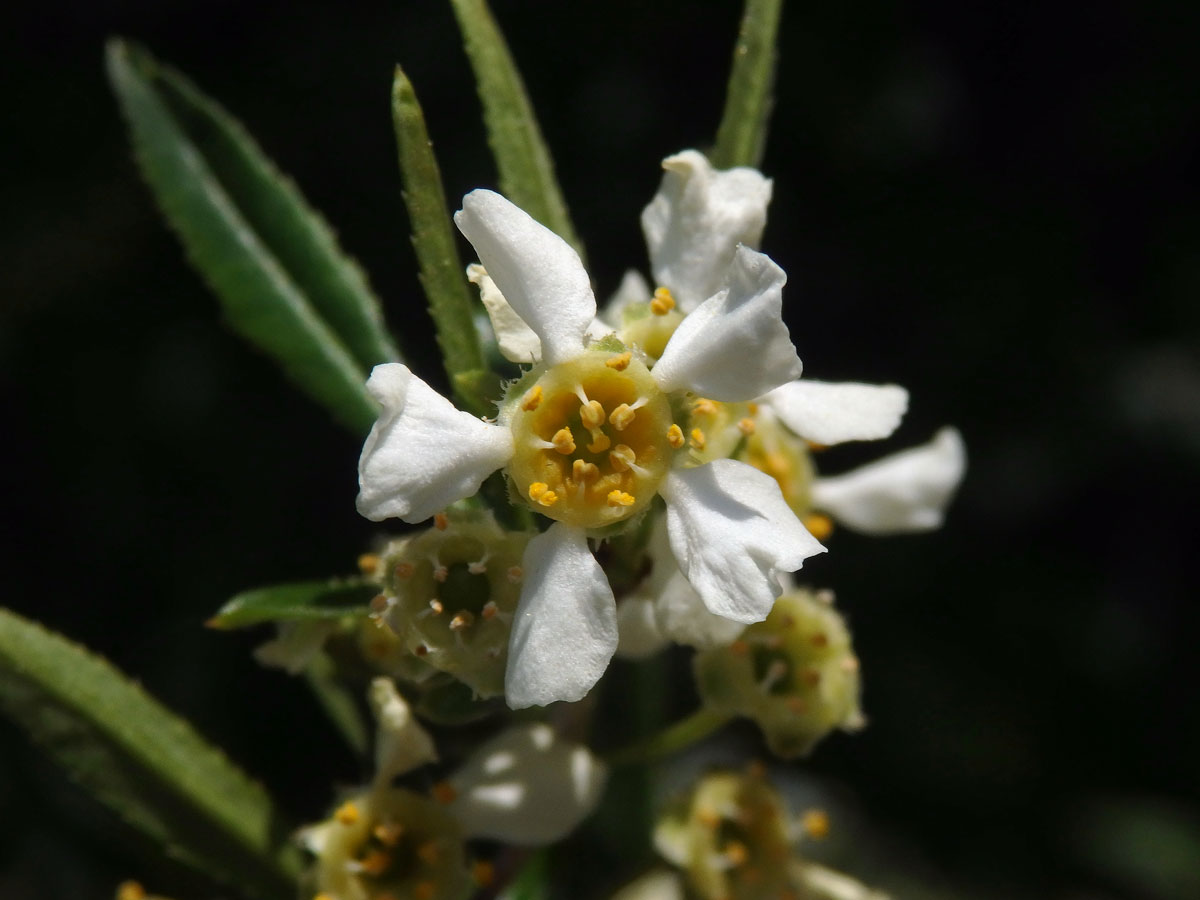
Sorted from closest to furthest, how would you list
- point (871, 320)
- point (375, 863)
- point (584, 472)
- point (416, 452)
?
point (416, 452)
point (584, 472)
point (375, 863)
point (871, 320)

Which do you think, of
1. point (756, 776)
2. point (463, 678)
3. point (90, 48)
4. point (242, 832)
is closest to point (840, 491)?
point (756, 776)

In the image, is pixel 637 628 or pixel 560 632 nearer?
pixel 560 632

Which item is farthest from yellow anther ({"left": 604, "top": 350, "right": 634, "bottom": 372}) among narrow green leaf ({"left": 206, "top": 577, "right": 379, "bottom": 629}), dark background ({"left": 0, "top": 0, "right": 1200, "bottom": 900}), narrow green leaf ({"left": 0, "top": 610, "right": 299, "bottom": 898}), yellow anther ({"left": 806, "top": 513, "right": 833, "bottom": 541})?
dark background ({"left": 0, "top": 0, "right": 1200, "bottom": 900})

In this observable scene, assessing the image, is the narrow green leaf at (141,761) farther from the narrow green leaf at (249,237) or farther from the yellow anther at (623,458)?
the yellow anther at (623,458)

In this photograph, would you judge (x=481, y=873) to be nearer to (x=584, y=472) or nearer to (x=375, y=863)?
(x=375, y=863)

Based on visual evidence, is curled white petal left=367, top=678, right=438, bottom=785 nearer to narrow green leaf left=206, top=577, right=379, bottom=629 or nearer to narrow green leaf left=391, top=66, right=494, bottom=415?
narrow green leaf left=206, top=577, right=379, bottom=629

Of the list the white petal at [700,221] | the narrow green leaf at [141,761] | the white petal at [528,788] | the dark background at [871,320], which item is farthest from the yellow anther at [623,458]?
the dark background at [871,320]

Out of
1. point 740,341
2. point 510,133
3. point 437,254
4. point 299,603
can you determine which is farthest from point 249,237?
point 740,341
